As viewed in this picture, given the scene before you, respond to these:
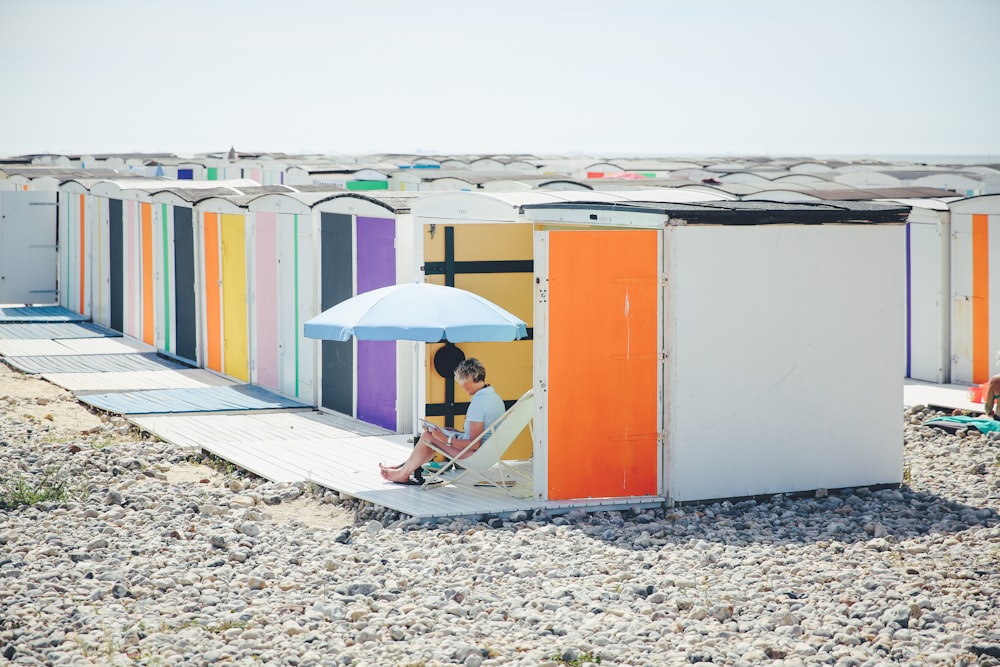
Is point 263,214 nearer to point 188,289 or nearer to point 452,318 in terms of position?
point 188,289

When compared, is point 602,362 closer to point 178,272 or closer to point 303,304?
point 303,304

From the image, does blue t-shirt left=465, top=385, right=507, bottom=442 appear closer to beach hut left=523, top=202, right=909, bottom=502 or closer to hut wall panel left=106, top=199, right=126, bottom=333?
beach hut left=523, top=202, right=909, bottom=502

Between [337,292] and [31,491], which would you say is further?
[337,292]

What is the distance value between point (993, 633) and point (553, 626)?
5.48ft

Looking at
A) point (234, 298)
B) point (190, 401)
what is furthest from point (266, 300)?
point (190, 401)

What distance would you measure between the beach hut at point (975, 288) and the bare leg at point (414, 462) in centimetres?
573

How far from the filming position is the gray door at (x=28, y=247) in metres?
18.0

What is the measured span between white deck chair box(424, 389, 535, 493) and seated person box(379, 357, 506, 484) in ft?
0.16

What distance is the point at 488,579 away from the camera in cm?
586

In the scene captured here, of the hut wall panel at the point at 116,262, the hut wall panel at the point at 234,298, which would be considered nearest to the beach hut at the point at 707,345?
the hut wall panel at the point at 234,298

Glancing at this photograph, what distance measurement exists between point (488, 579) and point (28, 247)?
14.1 meters

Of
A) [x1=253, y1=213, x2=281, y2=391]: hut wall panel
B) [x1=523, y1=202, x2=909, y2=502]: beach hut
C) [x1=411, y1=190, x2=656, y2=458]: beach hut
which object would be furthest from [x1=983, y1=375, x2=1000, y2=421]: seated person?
[x1=253, y1=213, x2=281, y2=391]: hut wall panel

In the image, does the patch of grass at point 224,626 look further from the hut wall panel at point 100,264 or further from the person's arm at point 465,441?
the hut wall panel at point 100,264

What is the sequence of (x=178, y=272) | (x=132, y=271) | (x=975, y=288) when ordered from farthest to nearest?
(x=132, y=271)
(x=178, y=272)
(x=975, y=288)
